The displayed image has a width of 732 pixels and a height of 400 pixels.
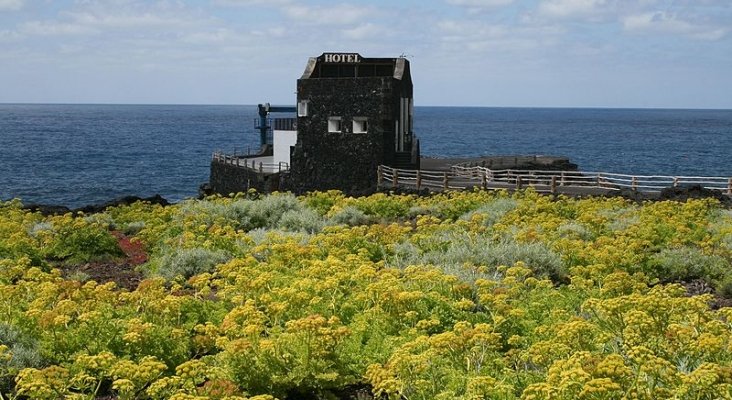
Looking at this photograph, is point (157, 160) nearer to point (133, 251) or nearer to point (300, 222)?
point (300, 222)

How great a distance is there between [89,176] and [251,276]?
70529 millimetres

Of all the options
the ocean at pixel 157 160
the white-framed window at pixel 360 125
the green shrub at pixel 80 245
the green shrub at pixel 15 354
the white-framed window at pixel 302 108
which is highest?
the white-framed window at pixel 302 108

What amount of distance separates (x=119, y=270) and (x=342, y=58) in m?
29.3

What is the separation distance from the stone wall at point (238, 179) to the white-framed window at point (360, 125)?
236 inches

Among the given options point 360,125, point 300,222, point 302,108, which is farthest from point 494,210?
point 302,108

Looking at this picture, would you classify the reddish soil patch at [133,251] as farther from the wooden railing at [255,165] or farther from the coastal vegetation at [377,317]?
the wooden railing at [255,165]

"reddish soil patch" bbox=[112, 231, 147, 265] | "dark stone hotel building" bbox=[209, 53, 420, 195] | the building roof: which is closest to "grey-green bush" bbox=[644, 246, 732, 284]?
"reddish soil patch" bbox=[112, 231, 147, 265]

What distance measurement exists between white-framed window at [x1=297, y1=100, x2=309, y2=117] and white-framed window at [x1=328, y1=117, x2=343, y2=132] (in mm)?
1418

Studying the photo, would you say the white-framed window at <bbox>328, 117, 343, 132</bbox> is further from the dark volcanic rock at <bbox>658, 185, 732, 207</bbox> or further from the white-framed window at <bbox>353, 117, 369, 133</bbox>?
the dark volcanic rock at <bbox>658, 185, 732, 207</bbox>

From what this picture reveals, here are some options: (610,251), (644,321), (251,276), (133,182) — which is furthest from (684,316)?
(133,182)

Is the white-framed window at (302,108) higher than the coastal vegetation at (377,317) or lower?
higher

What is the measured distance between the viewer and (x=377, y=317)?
438 inches

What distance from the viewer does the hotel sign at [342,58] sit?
150ft

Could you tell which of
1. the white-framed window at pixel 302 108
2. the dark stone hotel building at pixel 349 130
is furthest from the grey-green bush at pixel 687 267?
the white-framed window at pixel 302 108
